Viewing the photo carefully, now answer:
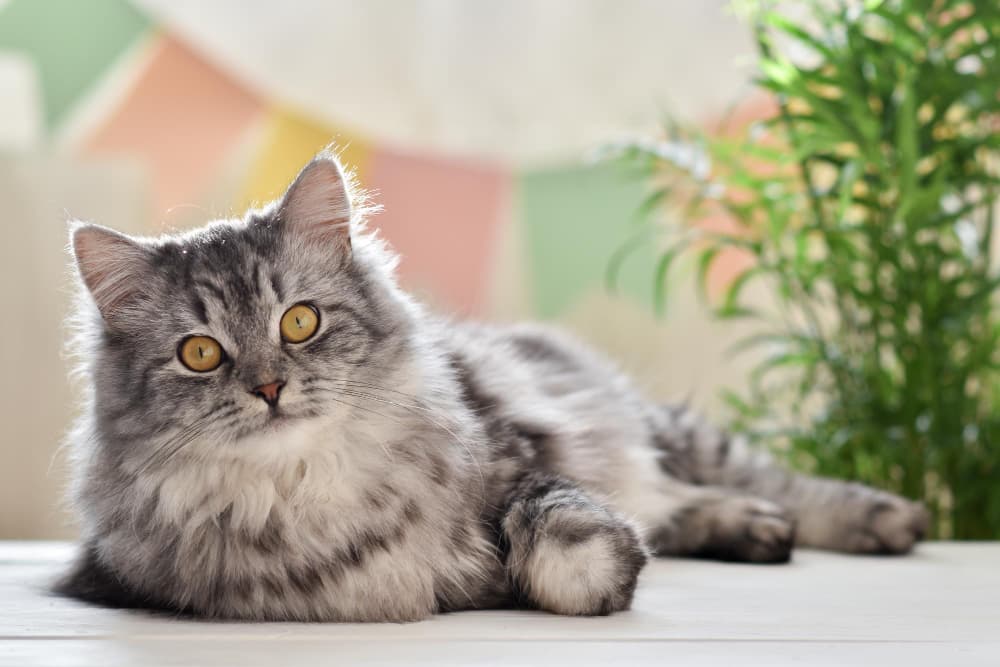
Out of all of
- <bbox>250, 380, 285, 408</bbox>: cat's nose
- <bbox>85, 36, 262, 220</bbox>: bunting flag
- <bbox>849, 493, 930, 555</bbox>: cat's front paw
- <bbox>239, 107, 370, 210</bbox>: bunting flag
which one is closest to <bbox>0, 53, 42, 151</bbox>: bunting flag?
<bbox>85, 36, 262, 220</bbox>: bunting flag

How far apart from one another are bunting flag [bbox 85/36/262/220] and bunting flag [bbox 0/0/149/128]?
0.14 m

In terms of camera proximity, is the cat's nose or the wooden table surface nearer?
the wooden table surface

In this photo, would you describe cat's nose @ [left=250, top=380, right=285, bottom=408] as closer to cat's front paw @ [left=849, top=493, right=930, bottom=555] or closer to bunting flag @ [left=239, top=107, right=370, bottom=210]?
cat's front paw @ [left=849, top=493, right=930, bottom=555]

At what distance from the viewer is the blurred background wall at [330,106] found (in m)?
3.09

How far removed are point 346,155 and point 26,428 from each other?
1345 millimetres

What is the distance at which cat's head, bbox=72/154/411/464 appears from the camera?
1216 mm

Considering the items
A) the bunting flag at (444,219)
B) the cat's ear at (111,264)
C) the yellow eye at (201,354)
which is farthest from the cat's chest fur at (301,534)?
the bunting flag at (444,219)

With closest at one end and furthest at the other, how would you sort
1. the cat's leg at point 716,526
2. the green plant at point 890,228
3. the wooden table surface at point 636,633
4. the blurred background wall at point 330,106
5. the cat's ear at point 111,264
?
the wooden table surface at point 636,633 → the cat's ear at point 111,264 → the cat's leg at point 716,526 → the green plant at point 890,228 → the blurred background wall at point 330,106

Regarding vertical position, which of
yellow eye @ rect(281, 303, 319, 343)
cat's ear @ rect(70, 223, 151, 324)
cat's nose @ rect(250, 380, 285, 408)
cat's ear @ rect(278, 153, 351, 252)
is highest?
cat's ear @ rect(278, 153, 351, 252)

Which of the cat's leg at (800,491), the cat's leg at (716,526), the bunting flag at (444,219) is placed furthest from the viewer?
the bunting flag at (444,219)

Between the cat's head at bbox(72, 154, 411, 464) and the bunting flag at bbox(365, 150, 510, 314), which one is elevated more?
the bunting flag at bbox(365, 150, 510, 314)

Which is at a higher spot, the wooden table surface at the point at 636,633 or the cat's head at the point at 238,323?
the cat's head at the point at 238,323

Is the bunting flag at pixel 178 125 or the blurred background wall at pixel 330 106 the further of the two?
the bunting flag at pixel 178 125

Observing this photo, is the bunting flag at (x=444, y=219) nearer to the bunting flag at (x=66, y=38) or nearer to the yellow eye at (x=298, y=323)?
the bunting flag at (x=66, y=38)
